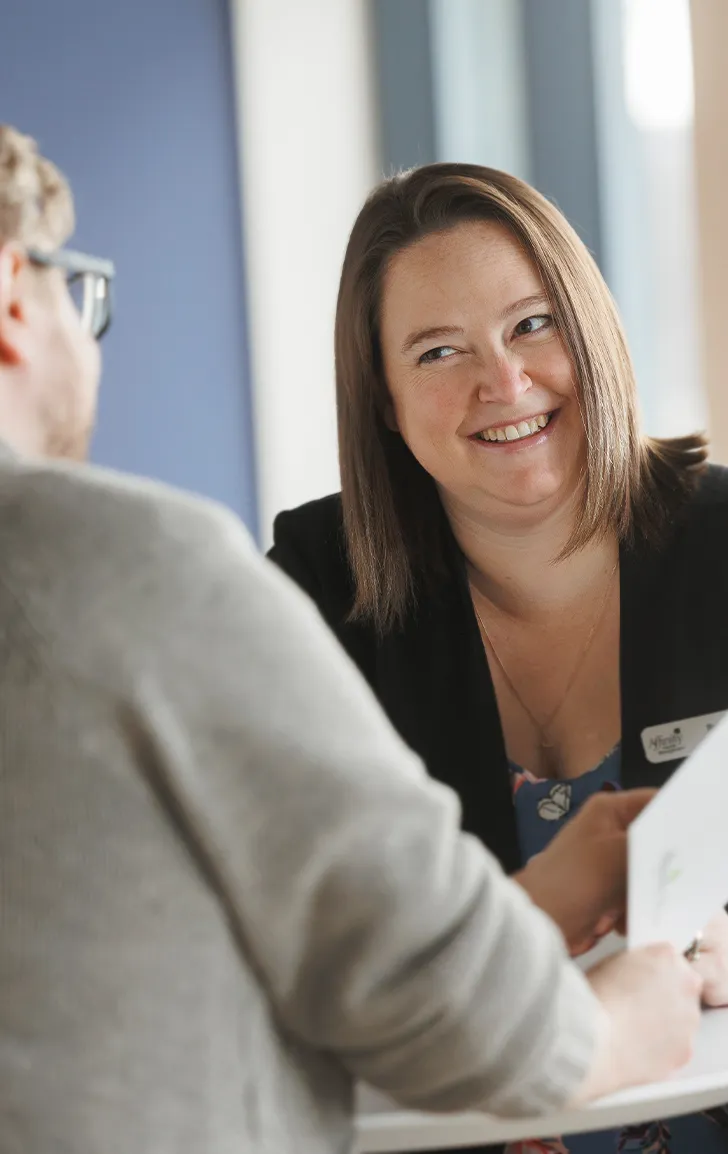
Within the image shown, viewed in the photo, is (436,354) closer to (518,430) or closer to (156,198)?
(518,430)

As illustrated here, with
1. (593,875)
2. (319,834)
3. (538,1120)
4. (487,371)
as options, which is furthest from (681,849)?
(487,371)

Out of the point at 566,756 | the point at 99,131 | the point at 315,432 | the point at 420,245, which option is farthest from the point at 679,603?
the point at 99,131

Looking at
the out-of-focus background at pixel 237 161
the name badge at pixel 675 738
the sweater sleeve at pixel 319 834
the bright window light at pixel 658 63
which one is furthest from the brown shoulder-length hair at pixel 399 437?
the out-of-focus background at pixel 237 161

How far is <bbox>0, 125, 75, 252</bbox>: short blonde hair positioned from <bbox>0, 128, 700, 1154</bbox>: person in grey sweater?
20cm

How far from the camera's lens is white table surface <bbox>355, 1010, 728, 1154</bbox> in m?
1.05

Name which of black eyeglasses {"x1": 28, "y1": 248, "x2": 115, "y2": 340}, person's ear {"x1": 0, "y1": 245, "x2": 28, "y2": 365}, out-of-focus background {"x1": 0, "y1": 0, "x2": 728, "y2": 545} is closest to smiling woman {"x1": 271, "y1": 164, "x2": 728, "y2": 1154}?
black eyeglasses {"x1": 28, "y1": 248, "x2": 115, "y2": 340}

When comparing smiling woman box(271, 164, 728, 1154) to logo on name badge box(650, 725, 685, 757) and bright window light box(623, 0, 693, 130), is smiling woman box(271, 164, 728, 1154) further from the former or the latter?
bright window light box(623, 0, 693, 130)

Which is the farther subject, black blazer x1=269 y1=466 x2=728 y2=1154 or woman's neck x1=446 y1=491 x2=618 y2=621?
woman's neck x1=446 y1=491 x2=618 y2=621

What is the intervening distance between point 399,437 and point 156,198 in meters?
2.09

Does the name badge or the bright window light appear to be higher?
the bright window light

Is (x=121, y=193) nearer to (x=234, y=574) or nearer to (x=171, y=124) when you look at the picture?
(x=171, y=124)

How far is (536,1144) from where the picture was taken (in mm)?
1548

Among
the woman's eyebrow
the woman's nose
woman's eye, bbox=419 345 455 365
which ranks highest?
the woman's eyebrow

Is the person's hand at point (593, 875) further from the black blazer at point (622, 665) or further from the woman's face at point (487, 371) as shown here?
the woman's face at point (487, 371)
